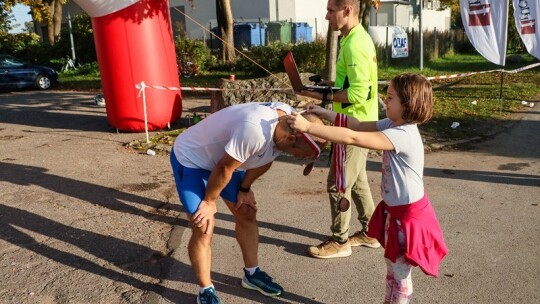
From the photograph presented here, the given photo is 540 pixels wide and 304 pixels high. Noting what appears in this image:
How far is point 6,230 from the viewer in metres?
4.80

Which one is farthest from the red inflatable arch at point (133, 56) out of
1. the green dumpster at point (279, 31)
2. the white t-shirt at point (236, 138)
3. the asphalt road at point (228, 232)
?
the green dumpster at point (279, 31)

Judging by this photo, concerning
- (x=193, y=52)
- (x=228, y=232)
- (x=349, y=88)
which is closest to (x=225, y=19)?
(x=193, y=52)

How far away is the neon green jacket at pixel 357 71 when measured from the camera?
3662 mm

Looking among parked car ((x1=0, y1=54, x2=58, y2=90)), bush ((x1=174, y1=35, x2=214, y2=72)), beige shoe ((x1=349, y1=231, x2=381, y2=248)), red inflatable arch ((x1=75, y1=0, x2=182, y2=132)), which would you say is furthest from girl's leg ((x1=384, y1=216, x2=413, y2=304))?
bush ((x1=174, y1=35, x2=214, y2=72))

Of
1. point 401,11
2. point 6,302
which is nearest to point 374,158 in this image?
point 6,302

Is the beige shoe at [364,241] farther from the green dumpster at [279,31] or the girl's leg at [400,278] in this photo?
the green dumpster at [279,31]

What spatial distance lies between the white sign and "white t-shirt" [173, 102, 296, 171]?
19.7 metres

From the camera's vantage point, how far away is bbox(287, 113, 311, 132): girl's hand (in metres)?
2.51

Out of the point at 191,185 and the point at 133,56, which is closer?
the point at 191,185

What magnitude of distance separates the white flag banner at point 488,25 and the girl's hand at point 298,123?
8.20 meters

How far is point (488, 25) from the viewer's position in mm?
9461

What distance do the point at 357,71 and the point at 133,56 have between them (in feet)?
19.3

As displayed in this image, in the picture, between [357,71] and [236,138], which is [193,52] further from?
[236,138]

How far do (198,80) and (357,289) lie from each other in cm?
1585
